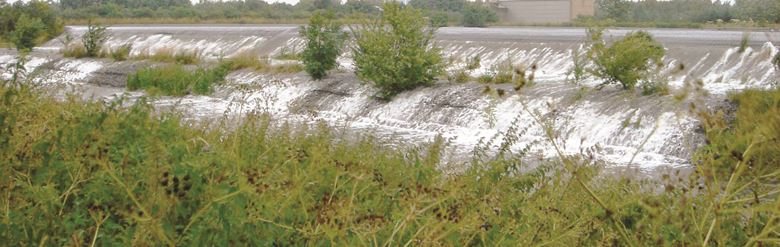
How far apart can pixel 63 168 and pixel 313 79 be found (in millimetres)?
12829

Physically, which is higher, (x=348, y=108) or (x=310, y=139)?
(x=310, y=139)

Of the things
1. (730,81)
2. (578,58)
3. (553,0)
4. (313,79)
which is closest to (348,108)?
(313,79)

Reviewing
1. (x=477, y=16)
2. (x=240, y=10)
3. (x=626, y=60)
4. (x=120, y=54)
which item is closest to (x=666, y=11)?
(x=477, y=16)

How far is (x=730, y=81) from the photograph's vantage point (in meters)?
13.1

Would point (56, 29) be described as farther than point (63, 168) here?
Yes

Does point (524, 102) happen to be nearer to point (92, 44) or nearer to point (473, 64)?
point (473, 64)

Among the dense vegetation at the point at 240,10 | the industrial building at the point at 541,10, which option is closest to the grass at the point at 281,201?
the industrial building at the point at 541,10

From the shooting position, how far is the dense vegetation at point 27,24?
26.5 metres

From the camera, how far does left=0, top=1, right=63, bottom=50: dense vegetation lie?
87.0ft

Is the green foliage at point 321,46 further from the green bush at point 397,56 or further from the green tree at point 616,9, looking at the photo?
the green tree at point 616,9

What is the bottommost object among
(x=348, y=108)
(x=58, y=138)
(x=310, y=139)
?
(x=348, y=108)

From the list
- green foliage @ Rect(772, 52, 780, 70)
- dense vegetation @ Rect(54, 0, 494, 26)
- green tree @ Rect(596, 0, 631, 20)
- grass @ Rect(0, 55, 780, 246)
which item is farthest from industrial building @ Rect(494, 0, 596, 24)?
grass @ Rect(0, 55, 780, 246)

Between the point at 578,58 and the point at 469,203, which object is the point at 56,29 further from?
the point at 469,203

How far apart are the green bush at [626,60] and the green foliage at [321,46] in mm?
5518
